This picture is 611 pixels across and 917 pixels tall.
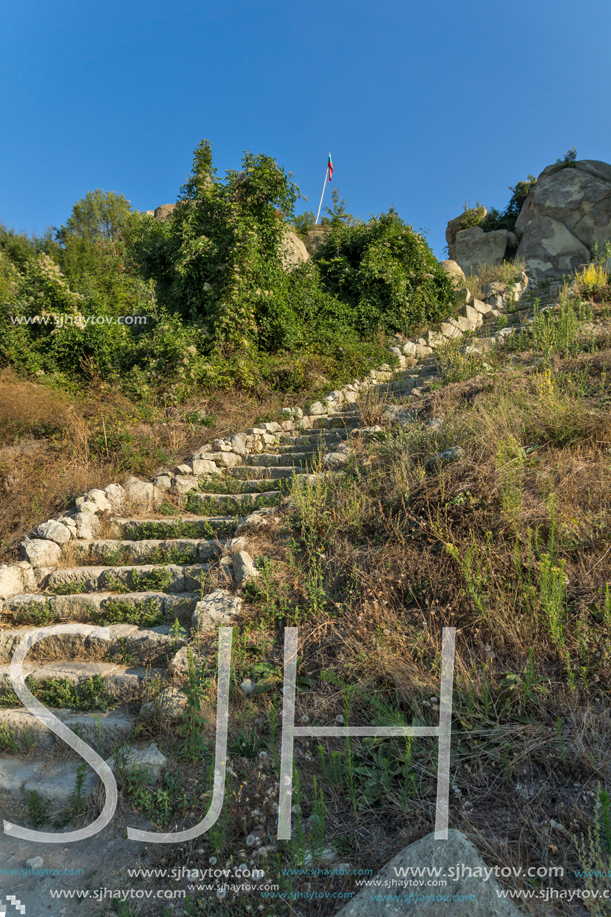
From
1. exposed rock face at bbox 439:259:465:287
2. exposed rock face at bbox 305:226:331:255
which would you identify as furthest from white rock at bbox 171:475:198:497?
exposed rock face at bbox 305:226:331:255

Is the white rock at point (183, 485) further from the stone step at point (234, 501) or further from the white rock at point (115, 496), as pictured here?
the white rock at point (115, 496)

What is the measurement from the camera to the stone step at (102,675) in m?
3.58

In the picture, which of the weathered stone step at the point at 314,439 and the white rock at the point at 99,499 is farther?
the weathered stone step at the point at 314,439

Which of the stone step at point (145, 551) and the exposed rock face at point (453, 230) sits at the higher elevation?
the exposed rock face at point (453, 230)

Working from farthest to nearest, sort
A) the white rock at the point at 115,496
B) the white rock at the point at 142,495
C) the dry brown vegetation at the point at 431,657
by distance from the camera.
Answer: the white rock at the point at 142,495 < the white rock at the point at 115,496 < the dry brown vegetation at the point at 431,657

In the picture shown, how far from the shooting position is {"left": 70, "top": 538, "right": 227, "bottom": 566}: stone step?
4.89m

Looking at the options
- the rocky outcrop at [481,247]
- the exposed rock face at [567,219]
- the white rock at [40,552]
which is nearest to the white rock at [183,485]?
the white rock at [40,552]

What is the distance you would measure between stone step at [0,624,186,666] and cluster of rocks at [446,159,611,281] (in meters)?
15.0

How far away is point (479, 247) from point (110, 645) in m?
18.0

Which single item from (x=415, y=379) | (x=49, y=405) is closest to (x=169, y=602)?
(x=49, y=405)

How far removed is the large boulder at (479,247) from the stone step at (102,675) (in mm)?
16594

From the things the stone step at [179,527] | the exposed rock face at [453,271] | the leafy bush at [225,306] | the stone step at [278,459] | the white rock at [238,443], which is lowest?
the stone step at [179,527]

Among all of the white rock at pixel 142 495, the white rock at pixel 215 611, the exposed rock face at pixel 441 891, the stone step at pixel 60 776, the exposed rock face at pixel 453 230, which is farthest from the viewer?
the exposed rock face at pixel 453 230

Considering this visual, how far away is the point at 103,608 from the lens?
4.45 m
